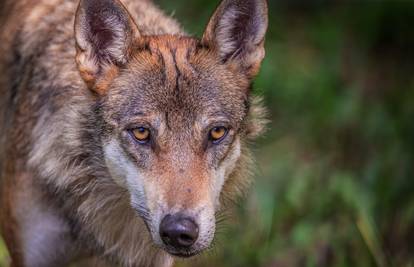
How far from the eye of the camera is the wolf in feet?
15.7

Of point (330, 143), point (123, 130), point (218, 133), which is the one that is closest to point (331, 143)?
point (330, 143)

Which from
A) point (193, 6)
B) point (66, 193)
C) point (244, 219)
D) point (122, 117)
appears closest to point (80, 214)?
point (66, 193)

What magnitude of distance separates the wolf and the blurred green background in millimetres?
763

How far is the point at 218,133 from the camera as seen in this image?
4.99 metres

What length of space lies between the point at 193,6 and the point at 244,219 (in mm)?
3175

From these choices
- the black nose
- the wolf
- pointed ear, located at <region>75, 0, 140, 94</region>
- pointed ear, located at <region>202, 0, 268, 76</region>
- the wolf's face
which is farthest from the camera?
pointed ear, located at <region>202, 0, 268, 76</region>

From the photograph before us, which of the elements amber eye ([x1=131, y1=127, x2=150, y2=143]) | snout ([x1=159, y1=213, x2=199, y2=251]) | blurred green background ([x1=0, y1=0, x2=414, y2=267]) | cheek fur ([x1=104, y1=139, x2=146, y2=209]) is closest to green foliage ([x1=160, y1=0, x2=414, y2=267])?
blurred green background ([x1=0, y1=0, x2=414, y2=267])

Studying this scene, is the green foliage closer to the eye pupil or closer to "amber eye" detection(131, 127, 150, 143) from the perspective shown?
the eye pupil

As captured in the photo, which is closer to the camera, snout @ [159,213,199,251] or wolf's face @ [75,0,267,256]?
snout @ [159,213,199,251]

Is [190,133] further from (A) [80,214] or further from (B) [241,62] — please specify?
(A) [80,214]

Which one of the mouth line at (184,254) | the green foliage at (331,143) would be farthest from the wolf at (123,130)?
the green foliage at (331,143)

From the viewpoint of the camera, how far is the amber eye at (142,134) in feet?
16.0

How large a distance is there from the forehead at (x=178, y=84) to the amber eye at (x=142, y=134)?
95 mm

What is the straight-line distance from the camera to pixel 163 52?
519 cm
